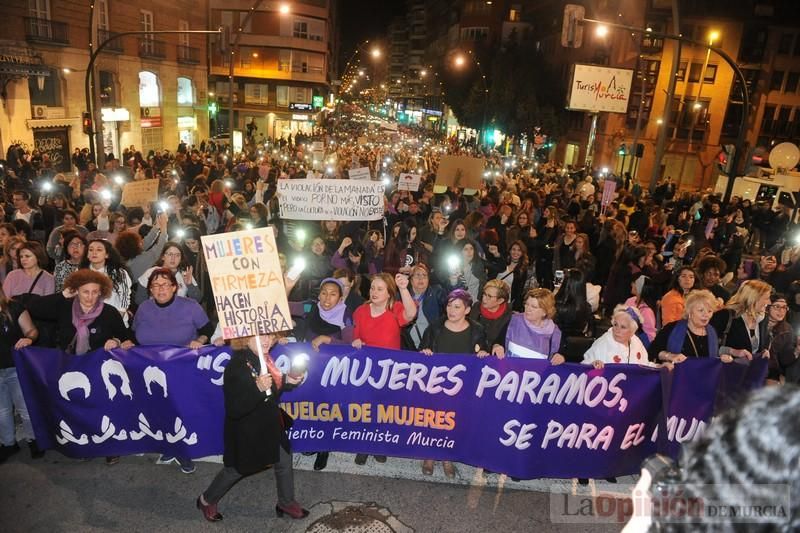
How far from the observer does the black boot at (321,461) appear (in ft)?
15.9

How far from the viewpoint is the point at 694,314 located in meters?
5.12

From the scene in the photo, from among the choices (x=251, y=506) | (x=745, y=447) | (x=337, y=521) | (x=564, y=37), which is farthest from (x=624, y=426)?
(x=564, y=37)

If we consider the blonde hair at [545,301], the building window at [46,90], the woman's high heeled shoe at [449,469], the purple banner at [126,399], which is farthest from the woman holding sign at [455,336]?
the building window at [46,90]

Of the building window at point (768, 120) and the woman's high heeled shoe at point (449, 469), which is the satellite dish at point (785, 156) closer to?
the woman's high heeled shoe at point (449, 469)

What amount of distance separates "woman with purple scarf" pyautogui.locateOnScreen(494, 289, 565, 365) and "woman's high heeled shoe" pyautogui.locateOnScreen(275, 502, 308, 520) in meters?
2.23

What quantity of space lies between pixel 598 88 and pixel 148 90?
24222 mm

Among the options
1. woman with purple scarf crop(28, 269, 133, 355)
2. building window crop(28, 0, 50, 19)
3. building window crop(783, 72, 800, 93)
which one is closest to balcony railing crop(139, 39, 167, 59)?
building window crop(28, 0, 50, 19)

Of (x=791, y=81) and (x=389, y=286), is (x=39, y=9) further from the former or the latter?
(x=791, y=81)

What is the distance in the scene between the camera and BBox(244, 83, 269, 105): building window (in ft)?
169

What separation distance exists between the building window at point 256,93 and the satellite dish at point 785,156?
1723 inches

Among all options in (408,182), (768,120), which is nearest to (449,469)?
(408,182)

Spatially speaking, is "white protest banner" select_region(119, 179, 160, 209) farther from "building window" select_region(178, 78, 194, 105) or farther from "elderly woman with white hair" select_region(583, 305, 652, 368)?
"building window" select_region(178, 78, 194, 105)

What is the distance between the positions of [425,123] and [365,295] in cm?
10407

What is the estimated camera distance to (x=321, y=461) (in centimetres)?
488
